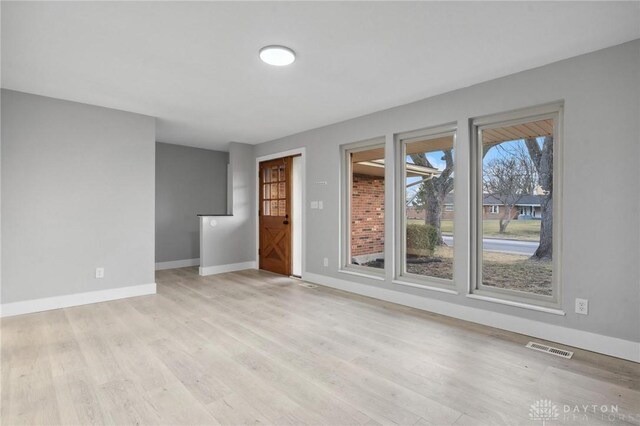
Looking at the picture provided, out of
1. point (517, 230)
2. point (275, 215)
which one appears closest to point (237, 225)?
point (275, 215)

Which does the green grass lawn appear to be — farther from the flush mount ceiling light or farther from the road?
the flush mount ceiling light

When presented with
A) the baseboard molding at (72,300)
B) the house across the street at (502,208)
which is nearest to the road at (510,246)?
the house across the street at (502,208)

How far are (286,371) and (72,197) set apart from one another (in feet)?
11.7

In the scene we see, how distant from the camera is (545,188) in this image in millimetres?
3160

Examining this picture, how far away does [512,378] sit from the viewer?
230 centimetres

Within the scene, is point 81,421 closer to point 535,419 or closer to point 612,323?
point 535,419

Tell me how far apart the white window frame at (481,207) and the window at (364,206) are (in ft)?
4.14

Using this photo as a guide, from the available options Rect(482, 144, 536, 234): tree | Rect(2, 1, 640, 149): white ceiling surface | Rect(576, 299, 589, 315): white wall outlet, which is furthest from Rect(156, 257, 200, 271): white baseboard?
Rect(576, 299, 589, 315): white wall outlet

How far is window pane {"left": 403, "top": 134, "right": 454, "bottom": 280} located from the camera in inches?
152

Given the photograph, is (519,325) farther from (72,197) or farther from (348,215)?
(72,197)

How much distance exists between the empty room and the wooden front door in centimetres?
85

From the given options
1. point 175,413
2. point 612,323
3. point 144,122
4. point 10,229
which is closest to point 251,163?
point 144,122

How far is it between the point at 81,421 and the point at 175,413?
51 cm

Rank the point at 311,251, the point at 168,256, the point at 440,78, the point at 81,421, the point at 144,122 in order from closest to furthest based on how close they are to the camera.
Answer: the point at 81,421, the point at 440,78, the point at 144,122, the point at 311,251, the point at 168,256
